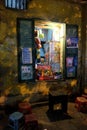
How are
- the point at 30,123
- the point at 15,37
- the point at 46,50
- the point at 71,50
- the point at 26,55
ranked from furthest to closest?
1. the point at 46,50
2. the point at 71,50
3. the point at 26,55
4. the point at 15,37
5. the point at 30,123

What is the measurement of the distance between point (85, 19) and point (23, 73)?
128 inches

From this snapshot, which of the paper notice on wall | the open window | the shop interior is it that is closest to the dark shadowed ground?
the open window

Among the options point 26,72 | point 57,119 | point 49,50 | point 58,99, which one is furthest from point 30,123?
point 49,50

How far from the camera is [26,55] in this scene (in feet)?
19.3

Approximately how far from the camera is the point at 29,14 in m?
5.84

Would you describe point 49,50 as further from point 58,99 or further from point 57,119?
point 57,119

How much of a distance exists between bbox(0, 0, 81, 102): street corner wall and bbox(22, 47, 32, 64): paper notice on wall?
0.28 m

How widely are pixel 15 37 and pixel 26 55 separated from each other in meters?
0.71

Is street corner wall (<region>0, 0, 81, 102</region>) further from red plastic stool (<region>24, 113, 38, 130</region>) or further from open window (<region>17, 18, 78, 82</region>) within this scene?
red plastic stool (<region>24, 113, 38, 130</region>)

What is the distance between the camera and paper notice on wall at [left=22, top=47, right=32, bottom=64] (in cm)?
586

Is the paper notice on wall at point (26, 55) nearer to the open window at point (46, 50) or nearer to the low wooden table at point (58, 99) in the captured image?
the open window at point (46, 50)

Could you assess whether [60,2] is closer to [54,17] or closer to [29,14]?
[54,17]

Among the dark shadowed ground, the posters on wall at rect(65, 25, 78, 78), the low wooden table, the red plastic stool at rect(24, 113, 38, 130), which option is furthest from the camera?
the posters on wall at rect(65, 25, 78, 78)

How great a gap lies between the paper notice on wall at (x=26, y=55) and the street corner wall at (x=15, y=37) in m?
0.28
